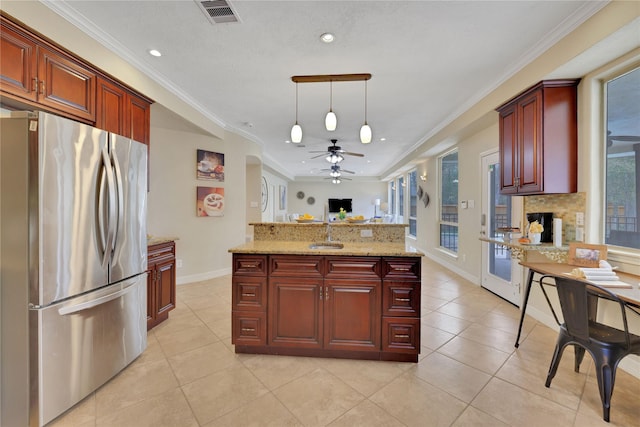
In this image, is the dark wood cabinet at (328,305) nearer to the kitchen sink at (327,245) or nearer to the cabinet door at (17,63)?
the kitchen sink at (327,245)

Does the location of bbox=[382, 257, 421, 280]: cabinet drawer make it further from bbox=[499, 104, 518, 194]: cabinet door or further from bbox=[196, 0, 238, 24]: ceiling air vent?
bbox=[196, 0, 238, 24]: ceiling air vent

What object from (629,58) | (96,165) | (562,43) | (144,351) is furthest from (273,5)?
(144,351)

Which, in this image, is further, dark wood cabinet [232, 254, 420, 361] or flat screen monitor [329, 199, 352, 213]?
flat screen monitor [329, 199, 352, 213]

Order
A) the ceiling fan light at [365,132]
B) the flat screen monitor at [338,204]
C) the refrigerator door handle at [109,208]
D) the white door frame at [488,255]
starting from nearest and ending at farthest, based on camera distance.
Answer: the refrigerator door handle at [109,208] → the ceiling fan light at [365,132] → the white door frame at [488,255] → the flat screen monitor at [338,204]

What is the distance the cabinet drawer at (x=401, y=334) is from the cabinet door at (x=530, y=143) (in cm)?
183

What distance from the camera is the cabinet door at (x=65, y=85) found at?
6.13 feet

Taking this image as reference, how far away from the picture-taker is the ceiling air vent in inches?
75.9

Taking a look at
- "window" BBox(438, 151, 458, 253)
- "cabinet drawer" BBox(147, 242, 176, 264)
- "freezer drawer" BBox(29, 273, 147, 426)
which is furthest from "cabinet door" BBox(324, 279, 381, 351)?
"window" BBox(438, 151, 458, 253)

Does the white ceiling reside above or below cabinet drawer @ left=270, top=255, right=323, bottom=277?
above

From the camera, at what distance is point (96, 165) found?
1.79 metres

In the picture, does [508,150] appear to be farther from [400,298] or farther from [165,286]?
[165,286]

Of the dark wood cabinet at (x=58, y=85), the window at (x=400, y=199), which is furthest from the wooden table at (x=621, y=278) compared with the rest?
the window at (x=400, y=199)

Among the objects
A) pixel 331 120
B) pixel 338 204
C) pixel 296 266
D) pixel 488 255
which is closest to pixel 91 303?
pixel 296 266

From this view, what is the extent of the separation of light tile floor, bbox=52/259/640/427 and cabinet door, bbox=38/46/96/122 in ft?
6.94
